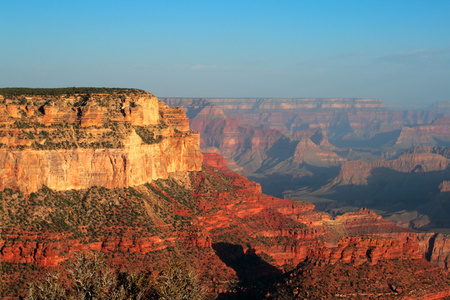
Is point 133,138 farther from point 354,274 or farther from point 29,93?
point 354,274

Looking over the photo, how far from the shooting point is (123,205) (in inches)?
3172

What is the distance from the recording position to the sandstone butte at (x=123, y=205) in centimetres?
7138

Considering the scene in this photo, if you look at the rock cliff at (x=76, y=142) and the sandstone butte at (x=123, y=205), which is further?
the rock cliff at (x=76, y=142)

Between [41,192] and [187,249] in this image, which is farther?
[187,249]

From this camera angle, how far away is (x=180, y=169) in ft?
343

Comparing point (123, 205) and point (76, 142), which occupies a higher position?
point (76, 142)

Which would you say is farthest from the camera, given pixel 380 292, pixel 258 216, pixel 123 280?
pixel 258 216

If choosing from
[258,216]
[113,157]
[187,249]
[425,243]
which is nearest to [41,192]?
[113,157]

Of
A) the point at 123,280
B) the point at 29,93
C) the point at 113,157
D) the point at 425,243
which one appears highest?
the point at 29,93

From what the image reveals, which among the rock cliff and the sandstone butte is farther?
the rock cliff

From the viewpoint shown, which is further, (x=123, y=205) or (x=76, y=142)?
(x=123, y=205)

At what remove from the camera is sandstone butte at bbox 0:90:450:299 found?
234 feet

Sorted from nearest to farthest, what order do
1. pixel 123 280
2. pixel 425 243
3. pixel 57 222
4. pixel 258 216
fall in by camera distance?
pixel 123 280 → pixel 57 222 → pixel 258 216 → pixel 425 243

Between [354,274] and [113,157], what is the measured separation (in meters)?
32.7
